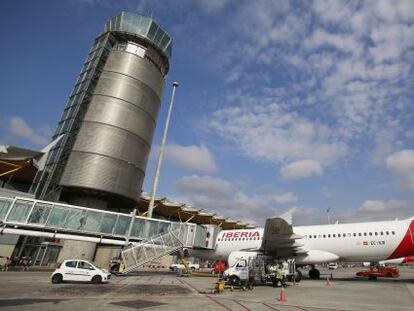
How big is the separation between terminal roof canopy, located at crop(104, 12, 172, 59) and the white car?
45.1 m

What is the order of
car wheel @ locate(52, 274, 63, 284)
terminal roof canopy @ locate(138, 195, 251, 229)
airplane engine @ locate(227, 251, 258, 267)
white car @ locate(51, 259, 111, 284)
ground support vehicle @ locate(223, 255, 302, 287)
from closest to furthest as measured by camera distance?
car wheel @ locate(52, 274, 63, 284), white car @ locate(51, 259, 111, 284), ground support vehicle @ locate(223, 255, 302, 287), airplane engine @ locate(227, 251, 258, 267), terminal roof canopy @ locate(138, 195, 251, 229)

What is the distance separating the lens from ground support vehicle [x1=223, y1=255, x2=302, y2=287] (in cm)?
2028

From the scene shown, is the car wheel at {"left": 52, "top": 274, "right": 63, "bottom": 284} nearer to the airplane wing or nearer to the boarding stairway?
the boarding stairway

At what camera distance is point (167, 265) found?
193 ft

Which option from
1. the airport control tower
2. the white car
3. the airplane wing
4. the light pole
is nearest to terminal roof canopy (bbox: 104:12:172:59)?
the airport control tower

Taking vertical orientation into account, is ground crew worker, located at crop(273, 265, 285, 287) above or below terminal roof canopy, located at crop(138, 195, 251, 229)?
below

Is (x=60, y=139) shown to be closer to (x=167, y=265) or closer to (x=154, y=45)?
(x=154, y=45)

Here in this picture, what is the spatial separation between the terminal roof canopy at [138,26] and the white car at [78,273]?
4508 centimetres

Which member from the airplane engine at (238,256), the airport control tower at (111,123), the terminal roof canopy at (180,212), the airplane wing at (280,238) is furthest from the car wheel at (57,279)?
the terminal roof canopy at (180,212)

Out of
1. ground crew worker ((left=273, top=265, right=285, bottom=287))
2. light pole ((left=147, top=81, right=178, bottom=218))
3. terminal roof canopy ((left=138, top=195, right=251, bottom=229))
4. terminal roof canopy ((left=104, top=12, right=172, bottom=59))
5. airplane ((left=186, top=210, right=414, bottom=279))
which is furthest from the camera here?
terminal roof canopy ((left=138, top=195, right=251, bottom=229))

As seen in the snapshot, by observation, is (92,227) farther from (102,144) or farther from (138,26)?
(138,26)

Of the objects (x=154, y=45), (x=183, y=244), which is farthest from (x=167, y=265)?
(x=154, y=45)

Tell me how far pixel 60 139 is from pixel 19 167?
8.73 metres

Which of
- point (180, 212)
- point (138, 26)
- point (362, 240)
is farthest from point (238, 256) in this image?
point (138, 26)
